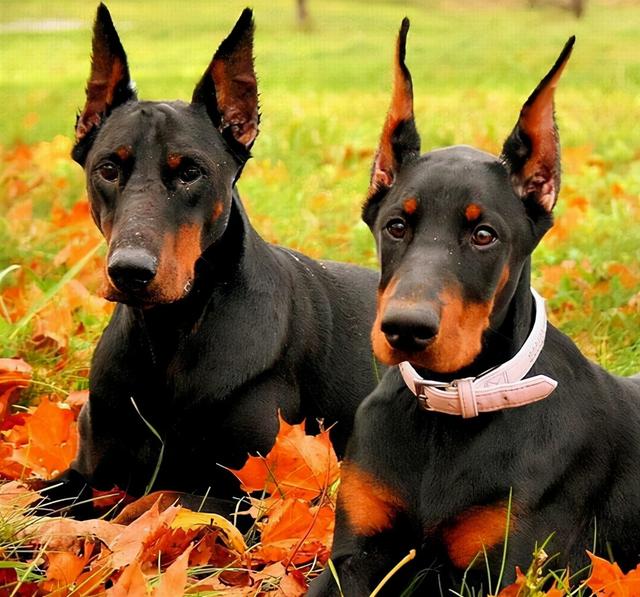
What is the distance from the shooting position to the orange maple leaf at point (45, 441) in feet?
15.5

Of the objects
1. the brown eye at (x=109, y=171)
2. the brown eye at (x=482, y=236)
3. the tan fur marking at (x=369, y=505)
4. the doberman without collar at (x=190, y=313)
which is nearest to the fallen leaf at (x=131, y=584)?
the tan fur marking at (x=369, y=505)

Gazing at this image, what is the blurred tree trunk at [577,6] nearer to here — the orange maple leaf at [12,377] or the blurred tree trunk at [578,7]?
the blurred tree trunk at [578,7]

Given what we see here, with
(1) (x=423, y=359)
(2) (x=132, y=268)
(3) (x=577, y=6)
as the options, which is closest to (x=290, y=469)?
(2) (x=132, y=268)

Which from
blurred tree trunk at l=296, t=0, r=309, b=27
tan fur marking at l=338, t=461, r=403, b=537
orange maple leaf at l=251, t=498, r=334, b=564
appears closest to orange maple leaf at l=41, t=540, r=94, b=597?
orange maple leaf at l=251, t=498, r=334, b=564

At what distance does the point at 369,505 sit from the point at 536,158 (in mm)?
1109

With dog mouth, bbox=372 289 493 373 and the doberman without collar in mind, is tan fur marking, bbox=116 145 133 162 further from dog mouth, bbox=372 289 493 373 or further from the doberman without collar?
dog mouth, bbox=372 289 493 373

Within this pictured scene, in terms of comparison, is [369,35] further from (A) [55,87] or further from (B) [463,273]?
(B) [463,273]

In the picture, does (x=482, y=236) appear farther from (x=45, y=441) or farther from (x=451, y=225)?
(x=45, y=441)

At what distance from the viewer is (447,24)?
1058 inches

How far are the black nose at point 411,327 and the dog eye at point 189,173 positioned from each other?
134 cm

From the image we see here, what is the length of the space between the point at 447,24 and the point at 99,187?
23.5 meters

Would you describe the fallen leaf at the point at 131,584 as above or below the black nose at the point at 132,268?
below

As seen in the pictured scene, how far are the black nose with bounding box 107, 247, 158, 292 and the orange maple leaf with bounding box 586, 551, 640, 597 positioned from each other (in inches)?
64.0

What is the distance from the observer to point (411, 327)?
3102mm
